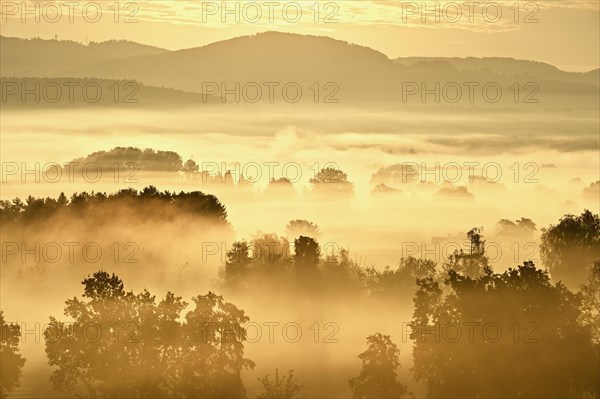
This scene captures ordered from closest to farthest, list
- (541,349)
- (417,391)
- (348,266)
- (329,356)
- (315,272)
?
(541,349) → (417,391) → (329,356) → (315,272) → (348,266)

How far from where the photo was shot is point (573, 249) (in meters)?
134

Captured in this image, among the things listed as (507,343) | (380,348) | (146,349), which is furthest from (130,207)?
(507,343)

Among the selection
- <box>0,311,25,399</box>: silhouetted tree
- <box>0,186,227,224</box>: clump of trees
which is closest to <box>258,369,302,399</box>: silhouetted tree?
<box>0,311,25,399</box>: silhouetted tree

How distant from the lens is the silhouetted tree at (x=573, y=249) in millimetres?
127250

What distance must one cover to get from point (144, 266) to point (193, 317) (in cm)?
7467

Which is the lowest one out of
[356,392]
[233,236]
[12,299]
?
[356,392]

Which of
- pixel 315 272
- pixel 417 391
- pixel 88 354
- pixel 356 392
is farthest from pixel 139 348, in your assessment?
pixel 315 272

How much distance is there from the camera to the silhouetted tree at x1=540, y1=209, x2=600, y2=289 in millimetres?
127250

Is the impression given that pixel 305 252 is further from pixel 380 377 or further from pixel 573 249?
pixel 380 377

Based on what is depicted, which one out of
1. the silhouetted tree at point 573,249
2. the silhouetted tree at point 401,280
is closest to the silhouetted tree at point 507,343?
the silhouetted tree at point 573,249

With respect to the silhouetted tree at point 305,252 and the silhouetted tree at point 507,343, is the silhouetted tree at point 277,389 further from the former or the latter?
the silhouetted tree at point 305,252

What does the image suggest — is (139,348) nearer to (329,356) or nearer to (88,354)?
(88,354)

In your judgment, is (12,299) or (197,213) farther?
(197,213)

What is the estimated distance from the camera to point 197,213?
174375mm
